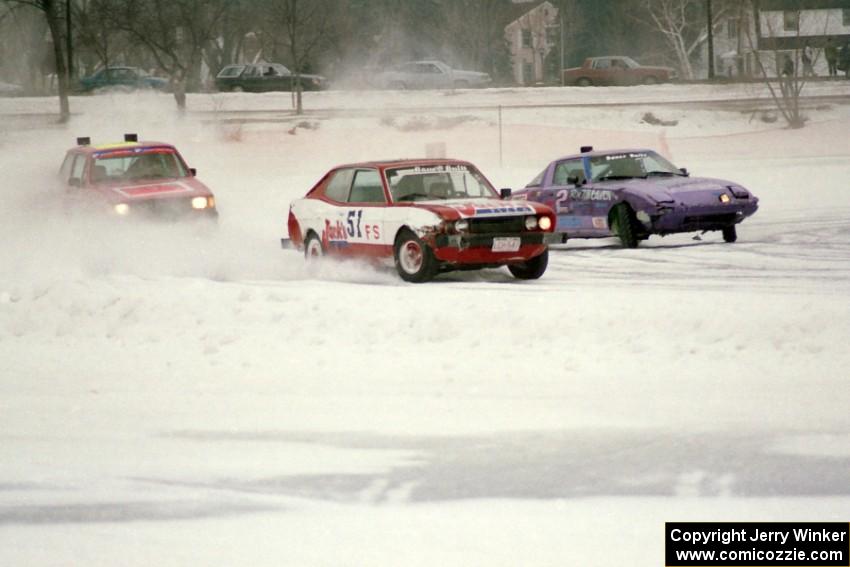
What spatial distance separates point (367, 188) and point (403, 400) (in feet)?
19.6

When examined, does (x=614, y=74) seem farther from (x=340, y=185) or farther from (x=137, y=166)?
(x=340, y=185)

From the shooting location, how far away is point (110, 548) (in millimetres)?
5711

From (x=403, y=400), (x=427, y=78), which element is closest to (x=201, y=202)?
(x=403, y=400)

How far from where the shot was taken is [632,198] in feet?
52.1

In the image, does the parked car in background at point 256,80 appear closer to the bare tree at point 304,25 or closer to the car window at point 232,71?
the car window at point 232,71

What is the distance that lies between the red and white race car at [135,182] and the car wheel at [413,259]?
14.8ft

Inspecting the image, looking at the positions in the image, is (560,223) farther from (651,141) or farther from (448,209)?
(651,141)

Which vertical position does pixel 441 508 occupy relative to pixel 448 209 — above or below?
below

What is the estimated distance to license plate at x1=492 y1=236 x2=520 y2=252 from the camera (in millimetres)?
12867

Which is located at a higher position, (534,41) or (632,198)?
(534,41)

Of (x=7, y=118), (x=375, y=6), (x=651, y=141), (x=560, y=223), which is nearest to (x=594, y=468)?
(x=560, y=223)

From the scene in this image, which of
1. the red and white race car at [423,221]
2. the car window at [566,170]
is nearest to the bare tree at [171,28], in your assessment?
the car window at [566,170]

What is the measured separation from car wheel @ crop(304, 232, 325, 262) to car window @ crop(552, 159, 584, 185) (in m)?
3.80

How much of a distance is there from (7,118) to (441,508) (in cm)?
3615
